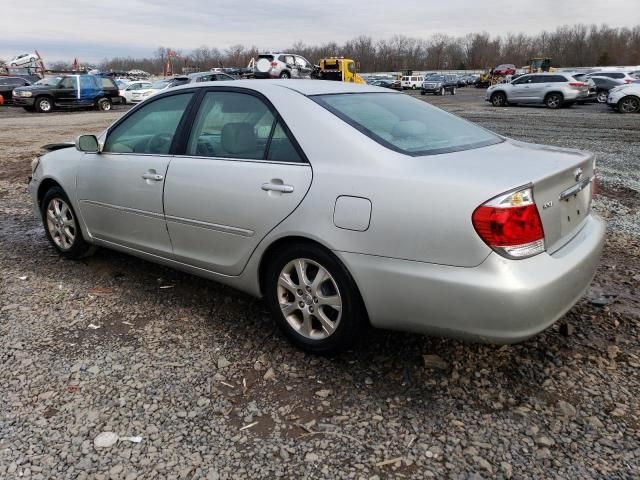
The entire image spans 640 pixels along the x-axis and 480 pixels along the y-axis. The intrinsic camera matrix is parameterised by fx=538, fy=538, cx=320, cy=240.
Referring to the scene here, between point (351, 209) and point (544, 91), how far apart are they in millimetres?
23593

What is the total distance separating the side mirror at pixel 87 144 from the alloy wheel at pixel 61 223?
2.19 ft

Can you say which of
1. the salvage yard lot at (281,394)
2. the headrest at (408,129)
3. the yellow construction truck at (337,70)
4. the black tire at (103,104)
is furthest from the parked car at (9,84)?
the headrest at (408,129)

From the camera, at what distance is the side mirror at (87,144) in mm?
4156

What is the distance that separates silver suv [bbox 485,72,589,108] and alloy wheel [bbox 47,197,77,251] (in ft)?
74.8

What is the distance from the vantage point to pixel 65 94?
2520 centimetres

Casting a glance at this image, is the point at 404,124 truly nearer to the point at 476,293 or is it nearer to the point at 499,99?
the point at 476,293

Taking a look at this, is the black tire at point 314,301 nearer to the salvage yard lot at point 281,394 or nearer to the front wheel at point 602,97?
the salvage yard lot at point 281,394

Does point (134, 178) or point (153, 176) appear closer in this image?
point (153, 176)

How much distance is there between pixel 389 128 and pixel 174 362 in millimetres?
1822

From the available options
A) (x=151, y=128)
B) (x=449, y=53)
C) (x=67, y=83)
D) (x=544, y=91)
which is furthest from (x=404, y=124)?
(x=449, y=53)

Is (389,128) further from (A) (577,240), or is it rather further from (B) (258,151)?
(A) (577,240)

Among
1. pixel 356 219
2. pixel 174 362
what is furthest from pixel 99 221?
pixel 356 219

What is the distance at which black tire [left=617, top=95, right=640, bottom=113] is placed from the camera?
63.8 ft

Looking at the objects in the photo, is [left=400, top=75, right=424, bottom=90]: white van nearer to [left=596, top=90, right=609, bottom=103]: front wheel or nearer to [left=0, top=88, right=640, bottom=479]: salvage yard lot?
[left=596, top=90, right=609, bottom=103]: front wheel
